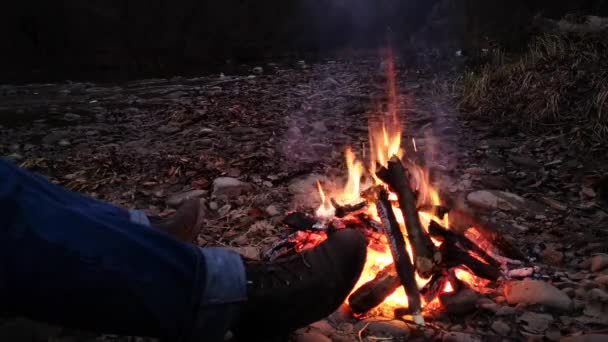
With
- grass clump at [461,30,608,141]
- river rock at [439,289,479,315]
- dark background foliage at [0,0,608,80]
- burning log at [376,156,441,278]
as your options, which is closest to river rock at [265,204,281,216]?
burning log at [376,156,441,278]

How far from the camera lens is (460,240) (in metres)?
2.10

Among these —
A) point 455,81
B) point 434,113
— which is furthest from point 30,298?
point 455,81

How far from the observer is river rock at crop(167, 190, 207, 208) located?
314cm

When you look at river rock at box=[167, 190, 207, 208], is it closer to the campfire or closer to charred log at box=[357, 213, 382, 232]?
the campfire

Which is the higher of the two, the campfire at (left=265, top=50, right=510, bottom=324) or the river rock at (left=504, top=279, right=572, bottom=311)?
the campfire at (left=265, top=50, right=510, bottom=324)

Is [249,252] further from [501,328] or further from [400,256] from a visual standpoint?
[501,328]

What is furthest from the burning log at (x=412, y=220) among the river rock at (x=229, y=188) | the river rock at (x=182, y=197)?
the river rock at (x=182, y=197)

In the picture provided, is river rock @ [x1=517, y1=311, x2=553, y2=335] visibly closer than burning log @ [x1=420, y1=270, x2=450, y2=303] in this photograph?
Yes

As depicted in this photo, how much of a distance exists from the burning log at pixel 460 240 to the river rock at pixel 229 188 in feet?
5.23

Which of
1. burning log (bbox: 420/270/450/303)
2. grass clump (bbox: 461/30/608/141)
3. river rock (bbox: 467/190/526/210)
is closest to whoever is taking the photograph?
burning log (bbox: 420/270/450/303)

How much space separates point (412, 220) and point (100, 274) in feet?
4.70

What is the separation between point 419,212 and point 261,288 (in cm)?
119

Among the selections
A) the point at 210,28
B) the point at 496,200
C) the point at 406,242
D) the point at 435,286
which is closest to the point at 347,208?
the point at 406,242

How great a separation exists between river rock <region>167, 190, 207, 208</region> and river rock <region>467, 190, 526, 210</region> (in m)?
1.93
